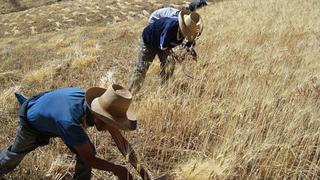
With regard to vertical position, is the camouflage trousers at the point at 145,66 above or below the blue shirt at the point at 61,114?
below

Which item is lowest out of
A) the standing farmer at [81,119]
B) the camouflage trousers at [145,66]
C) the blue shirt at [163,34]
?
the camouflage trousers at [145,66]

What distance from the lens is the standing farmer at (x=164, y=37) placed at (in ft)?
17.8

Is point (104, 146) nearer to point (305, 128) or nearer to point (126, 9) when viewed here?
point (305, 128)

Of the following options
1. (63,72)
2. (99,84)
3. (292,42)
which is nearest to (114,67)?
(63,72)

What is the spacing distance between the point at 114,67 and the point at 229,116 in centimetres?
334

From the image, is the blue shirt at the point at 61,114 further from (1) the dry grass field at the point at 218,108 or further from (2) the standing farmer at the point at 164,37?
(2) the standing farmer at the point at 164,37

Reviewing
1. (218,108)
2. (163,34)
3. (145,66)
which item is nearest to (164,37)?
(163,34)

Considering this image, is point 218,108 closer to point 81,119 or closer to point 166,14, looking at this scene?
point 81,119

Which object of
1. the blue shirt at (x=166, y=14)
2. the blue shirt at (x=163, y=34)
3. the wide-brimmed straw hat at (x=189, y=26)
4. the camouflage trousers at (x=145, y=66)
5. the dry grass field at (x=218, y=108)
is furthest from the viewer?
the blue shirt at (x=166, y=14)

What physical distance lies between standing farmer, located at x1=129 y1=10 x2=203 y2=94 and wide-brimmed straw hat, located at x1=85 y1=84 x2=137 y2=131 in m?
2.47

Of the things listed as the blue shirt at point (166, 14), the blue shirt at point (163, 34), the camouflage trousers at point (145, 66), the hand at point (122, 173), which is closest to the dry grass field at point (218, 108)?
the camouflage trousers at point (145, 66)

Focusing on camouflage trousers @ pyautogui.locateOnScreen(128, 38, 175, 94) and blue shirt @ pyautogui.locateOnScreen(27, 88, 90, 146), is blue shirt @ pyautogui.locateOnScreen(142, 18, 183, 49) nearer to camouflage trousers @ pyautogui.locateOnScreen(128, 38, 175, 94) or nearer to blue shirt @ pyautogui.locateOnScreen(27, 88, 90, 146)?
camouflage trousers @ pyautogui.locateOnScreen(128, 38, 175, 94)

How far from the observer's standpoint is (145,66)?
5.90m

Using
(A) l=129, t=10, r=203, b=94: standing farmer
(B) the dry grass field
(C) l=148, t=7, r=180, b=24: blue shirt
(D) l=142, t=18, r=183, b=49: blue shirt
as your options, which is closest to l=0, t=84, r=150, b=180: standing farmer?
(B) the dry grass field
